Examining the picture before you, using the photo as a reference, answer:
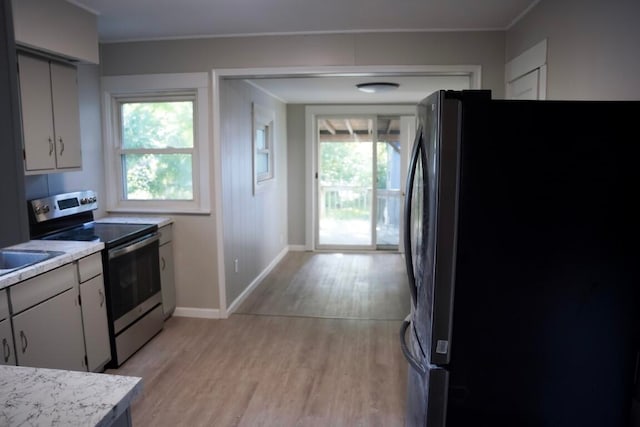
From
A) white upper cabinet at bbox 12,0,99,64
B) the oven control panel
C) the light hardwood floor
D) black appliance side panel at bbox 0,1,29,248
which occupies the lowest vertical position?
the light hardwood floor

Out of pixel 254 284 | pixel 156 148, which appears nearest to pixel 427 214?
pixel 156 148

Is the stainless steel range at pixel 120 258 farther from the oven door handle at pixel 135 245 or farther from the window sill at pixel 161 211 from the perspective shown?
the window sill at pixel 161 211

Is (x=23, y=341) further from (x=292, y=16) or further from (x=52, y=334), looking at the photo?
(x=292, y=16)

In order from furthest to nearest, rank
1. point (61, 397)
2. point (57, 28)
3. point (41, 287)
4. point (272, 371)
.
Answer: point (272, 371)
point (57, 28)
point (41, 287)
point (61, 397)

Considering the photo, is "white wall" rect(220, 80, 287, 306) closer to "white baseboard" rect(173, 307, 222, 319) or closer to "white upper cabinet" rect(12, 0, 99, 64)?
"white baseboard" rect(173, 307, 222, 319)

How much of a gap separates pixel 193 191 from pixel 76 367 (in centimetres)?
175

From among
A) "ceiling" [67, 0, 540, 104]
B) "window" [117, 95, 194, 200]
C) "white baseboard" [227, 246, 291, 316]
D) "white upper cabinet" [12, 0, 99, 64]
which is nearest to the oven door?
"window" [117, 95, 194, 200]

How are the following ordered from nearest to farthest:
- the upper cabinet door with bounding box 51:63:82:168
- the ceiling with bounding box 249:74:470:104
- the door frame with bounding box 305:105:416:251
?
the upper cabinet door with bounding box 51:63:82:168, the ceiling with bounding box 249:74:470:104, the door frame with bounding box 305:105:416:251

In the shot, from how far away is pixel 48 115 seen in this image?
2795 millimetres

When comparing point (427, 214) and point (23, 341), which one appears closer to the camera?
point (427, 214)

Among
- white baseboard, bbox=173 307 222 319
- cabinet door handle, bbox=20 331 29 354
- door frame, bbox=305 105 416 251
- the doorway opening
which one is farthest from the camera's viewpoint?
the doorway opening

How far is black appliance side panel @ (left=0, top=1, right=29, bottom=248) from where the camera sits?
2.53 feet

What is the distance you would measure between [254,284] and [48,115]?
2.74m

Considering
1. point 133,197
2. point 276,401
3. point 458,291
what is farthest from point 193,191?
point 458,291
